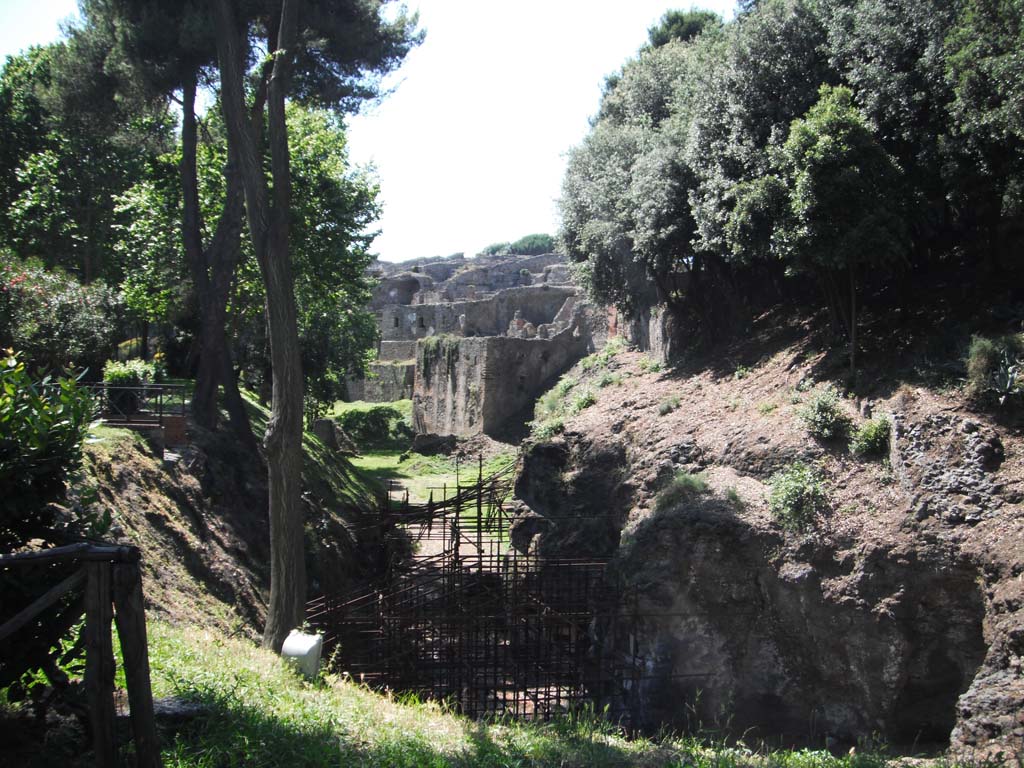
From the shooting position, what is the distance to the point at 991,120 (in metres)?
10.4

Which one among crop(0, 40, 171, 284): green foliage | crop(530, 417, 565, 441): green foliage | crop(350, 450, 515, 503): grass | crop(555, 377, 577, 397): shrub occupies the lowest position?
crop(350, 450, 515, 503): grass

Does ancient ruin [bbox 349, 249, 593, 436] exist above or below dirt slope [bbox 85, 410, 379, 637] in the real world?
above

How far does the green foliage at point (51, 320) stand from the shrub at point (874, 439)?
468 inches

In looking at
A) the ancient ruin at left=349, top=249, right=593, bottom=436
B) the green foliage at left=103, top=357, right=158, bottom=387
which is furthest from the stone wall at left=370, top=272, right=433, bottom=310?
the green foliage at left=103, top=357, right=158, bottom=387

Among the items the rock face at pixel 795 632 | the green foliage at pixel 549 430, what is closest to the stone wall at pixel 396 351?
the green foliage at pixel 549 430

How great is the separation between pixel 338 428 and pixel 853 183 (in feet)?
74.2

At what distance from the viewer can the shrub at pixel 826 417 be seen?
11.7 m

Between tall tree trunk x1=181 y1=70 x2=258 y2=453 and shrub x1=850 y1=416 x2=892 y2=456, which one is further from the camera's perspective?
tall tree trunk x1=181 y1=70 x2=258 y2=453

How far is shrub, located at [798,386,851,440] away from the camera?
1172 cm

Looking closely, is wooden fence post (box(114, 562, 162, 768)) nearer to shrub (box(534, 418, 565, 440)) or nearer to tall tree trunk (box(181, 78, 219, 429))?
tall tree trunk (box(181, 78, 219, 429))

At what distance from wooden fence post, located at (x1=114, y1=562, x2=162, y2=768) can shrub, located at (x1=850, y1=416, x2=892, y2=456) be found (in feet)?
31.8

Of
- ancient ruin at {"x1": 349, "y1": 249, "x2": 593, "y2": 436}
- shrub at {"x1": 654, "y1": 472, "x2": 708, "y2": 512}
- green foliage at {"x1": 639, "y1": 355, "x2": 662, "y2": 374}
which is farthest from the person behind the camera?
ancient ruin at {"x1": 349, "y1": 249, "x2": 593, "y2": 436}

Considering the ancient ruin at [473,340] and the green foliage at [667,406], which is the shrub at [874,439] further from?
the ancient ruin at [473,340]

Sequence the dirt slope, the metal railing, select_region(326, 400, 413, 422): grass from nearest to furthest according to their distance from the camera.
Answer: the dirt slope < the metal railing < select_region(326, 400, 413, 422): grass
